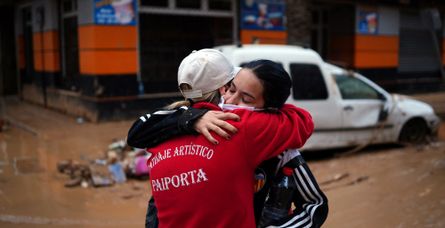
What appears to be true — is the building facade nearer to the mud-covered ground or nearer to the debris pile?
the mud-covered ground

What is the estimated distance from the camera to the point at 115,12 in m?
10.7

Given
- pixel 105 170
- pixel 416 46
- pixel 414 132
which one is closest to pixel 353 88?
pixel 414 132

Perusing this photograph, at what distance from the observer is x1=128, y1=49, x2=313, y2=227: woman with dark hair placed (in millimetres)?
1588

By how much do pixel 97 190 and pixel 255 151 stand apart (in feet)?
16.7

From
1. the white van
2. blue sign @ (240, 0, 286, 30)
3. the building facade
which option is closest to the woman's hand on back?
the white van

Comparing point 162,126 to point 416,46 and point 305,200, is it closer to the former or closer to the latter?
point 305,200

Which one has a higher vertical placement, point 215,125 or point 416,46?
point 416,46

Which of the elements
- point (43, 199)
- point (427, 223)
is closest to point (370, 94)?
point (427, 223)

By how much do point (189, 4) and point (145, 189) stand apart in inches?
269

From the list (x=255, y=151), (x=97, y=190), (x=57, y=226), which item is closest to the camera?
(x=255, y=151)

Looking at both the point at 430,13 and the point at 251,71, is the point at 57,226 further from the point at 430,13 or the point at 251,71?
the point at 430,13

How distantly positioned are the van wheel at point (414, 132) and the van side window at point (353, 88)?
942mm

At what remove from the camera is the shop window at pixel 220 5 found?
12438mm

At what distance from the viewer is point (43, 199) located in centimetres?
589
